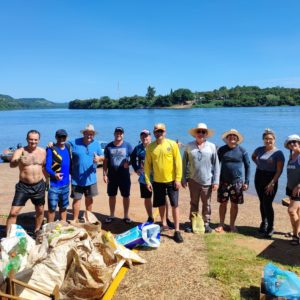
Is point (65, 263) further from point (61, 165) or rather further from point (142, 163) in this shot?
point (142, 163)

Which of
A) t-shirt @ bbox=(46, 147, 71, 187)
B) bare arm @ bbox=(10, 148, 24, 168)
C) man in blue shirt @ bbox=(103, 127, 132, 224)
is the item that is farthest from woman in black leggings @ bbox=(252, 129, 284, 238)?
bare arm @ bbox=(10, 148, 24, 168)

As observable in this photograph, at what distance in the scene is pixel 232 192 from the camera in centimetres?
612

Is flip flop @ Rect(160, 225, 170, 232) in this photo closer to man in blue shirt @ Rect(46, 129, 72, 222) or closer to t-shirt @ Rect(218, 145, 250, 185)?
t-shirt @ Rect(218, 145, 250, 185)

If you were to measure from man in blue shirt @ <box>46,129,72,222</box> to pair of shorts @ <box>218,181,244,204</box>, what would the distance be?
2.74 m

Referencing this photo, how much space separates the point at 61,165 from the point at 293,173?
12.5 ft

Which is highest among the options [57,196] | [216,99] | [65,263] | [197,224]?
[216,99]

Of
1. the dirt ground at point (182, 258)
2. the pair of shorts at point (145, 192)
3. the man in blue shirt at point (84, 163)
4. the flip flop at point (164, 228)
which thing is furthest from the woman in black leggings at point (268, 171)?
the man in blue shirt at point (84, 163)

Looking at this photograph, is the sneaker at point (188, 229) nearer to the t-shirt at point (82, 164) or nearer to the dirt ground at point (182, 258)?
the dirt ground at point (182, 258)

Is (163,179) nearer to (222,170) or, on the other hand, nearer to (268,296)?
(222,170)

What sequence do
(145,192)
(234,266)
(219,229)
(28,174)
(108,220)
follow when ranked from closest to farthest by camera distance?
(234,266), (28,174), (145,192), (219,229), (108,220)

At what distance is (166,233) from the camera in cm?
604

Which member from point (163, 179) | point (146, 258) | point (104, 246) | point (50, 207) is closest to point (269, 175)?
point (163, 179)

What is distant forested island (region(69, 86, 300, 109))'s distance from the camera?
415 feet

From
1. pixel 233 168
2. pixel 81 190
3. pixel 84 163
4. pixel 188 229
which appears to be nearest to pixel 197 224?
pixel 188 229
